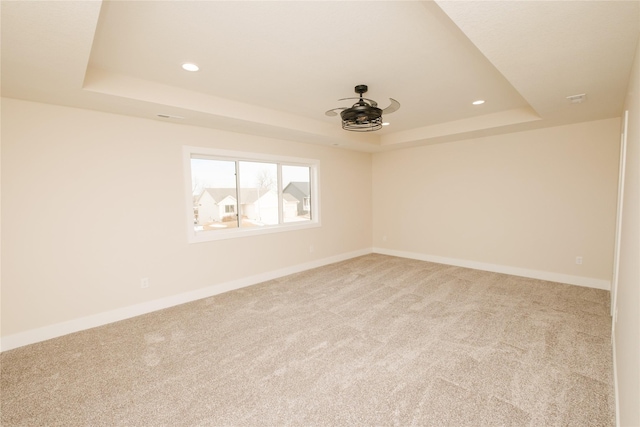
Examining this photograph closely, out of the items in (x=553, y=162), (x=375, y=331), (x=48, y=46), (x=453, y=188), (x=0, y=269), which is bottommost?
(x=375, y=331)

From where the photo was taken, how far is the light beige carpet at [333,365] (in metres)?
1.76

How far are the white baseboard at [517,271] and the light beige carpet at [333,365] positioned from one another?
0.92ft

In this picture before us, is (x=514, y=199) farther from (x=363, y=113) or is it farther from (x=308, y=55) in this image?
(x=308, y=55)

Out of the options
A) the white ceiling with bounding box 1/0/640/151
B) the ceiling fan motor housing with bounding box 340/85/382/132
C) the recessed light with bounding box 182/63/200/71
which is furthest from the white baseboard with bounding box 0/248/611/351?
the ceiling fan motor housing with bounding box 340/85/382/132

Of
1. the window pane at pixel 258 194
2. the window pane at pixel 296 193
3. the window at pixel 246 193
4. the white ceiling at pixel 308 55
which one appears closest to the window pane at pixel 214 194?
the window at pixel 246 193

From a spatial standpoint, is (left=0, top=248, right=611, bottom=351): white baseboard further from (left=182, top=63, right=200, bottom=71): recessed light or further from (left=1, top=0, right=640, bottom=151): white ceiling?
(left=182, top=63, right=200, bottom=71): recessed light

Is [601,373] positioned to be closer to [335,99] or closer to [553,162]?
[553,162]

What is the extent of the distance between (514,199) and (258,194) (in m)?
4.24

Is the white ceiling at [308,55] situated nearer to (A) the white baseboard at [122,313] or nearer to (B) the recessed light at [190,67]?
(B) the recessed light at [190,67]

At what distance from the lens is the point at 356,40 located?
6.83 feet

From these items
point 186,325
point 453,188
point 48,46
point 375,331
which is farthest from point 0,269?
point 453,188

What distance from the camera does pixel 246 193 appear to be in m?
4.39

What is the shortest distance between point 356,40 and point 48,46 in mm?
2039

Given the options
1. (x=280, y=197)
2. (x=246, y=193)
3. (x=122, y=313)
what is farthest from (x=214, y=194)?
(x=122, y=313)
